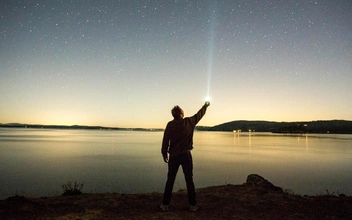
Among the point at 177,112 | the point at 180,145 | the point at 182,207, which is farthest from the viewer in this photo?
the point at 182,207

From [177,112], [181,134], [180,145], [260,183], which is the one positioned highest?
[177,112]

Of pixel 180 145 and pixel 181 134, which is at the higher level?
pixel 181 134

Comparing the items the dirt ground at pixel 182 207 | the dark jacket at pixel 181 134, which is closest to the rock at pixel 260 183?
the dirt ground at pixel 182 207

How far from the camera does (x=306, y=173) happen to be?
81.3ft

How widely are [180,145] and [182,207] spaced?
5.79 feet

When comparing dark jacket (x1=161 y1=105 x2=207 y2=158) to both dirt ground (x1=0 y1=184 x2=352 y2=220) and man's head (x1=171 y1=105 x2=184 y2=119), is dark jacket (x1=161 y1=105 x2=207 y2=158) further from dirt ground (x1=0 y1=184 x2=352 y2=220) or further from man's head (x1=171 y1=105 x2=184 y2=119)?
dirt ground (x1=0 y1=184 x2=352 y2=220)

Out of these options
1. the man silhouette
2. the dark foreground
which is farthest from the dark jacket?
the dark foreground

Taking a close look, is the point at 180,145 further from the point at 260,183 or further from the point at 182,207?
the point at 260,183

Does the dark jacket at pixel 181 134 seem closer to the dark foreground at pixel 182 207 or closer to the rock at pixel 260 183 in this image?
the dark foreground at pixel 182 207

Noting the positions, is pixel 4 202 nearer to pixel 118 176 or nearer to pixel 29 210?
pixel 29 210

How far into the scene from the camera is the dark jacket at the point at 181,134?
20.1 ft

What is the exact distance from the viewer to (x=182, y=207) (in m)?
6.79

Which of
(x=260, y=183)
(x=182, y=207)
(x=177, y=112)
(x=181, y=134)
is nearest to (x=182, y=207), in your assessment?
(x=182, y=207)

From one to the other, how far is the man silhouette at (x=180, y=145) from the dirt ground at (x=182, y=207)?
2.04 ft
